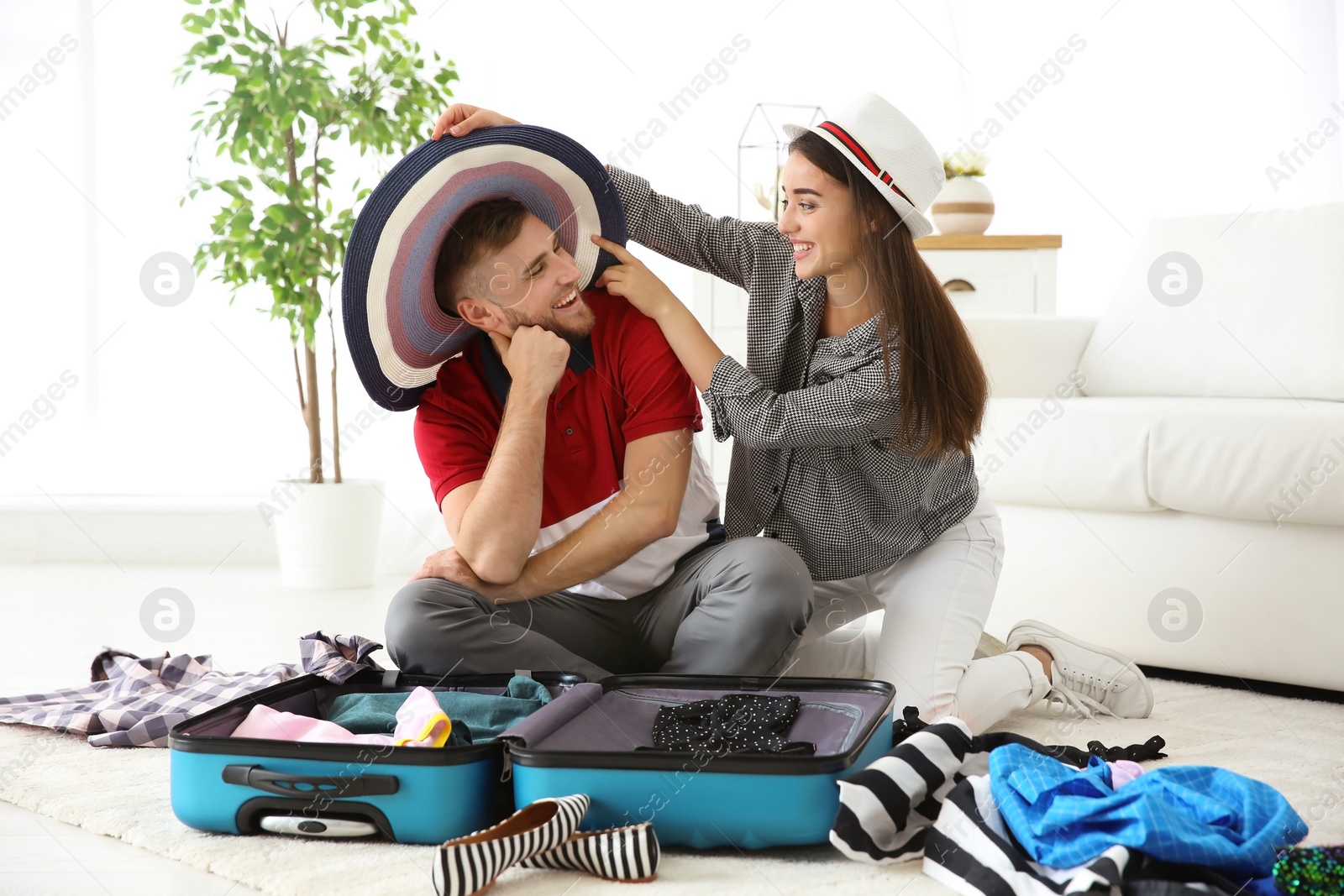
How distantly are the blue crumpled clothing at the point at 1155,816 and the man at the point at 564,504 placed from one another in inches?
17.5

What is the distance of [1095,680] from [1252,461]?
42cm

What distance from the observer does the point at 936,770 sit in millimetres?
1115

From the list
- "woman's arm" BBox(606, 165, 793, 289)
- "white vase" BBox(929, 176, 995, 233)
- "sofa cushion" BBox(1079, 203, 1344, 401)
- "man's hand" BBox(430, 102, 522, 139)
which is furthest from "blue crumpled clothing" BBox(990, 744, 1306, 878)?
"white vase" BBox(929, 176, 995, 233)

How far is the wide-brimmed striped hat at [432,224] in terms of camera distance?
1.45 meters

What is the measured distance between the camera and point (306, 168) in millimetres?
2688

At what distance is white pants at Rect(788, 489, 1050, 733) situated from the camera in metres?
1.51

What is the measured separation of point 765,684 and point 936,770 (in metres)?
0.24

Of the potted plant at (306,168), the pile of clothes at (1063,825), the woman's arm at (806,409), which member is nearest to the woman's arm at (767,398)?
the woman's arm at (806,409)

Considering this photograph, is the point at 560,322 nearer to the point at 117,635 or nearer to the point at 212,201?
the point at 117,635

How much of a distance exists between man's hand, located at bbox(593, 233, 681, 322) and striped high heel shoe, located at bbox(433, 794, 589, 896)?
719mm

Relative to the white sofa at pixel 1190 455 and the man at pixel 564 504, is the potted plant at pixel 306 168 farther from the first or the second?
the white sofa at pixel 1190 455

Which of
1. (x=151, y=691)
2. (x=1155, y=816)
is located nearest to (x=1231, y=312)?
(x=1155, y=816)

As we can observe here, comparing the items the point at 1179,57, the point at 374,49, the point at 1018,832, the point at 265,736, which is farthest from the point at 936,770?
the point at 1179,57

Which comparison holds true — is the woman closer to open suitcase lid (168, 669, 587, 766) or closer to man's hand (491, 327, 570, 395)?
man's hand (491, 327, 570, 395)
